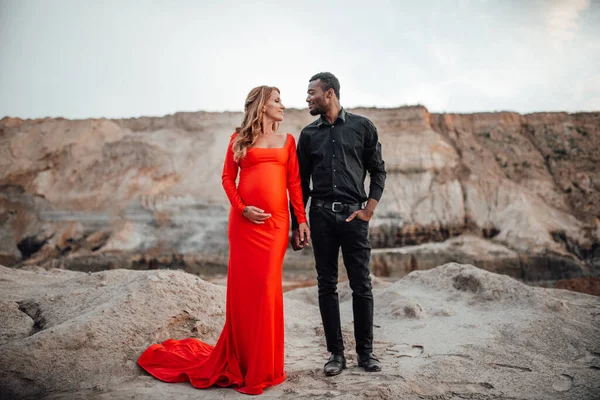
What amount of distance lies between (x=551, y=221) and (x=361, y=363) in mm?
17796

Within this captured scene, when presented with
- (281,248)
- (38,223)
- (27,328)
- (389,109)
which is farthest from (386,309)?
(38,223)

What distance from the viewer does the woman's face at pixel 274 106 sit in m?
3.70

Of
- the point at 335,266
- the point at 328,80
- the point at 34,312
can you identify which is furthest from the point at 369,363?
the point at 34,312

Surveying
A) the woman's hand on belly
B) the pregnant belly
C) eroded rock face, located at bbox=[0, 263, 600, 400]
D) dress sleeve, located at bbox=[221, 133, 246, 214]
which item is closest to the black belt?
the pregnant belly

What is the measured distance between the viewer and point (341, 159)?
12.2 feet

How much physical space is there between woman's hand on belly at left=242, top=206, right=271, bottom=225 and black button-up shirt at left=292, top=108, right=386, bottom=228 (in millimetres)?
349

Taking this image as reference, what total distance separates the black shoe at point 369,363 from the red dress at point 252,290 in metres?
0.67

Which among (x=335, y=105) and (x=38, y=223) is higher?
(x=335, y=105)

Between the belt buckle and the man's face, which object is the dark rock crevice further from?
the man's face

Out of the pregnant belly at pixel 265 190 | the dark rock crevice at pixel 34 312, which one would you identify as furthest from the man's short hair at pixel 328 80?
the dark rock crevice at pixel 34 312

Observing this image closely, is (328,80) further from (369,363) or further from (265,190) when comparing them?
(369,363)

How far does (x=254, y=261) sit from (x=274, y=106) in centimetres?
130

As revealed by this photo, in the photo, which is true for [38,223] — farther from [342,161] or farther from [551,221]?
[551,221]

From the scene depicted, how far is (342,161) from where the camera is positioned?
371 centimetres
